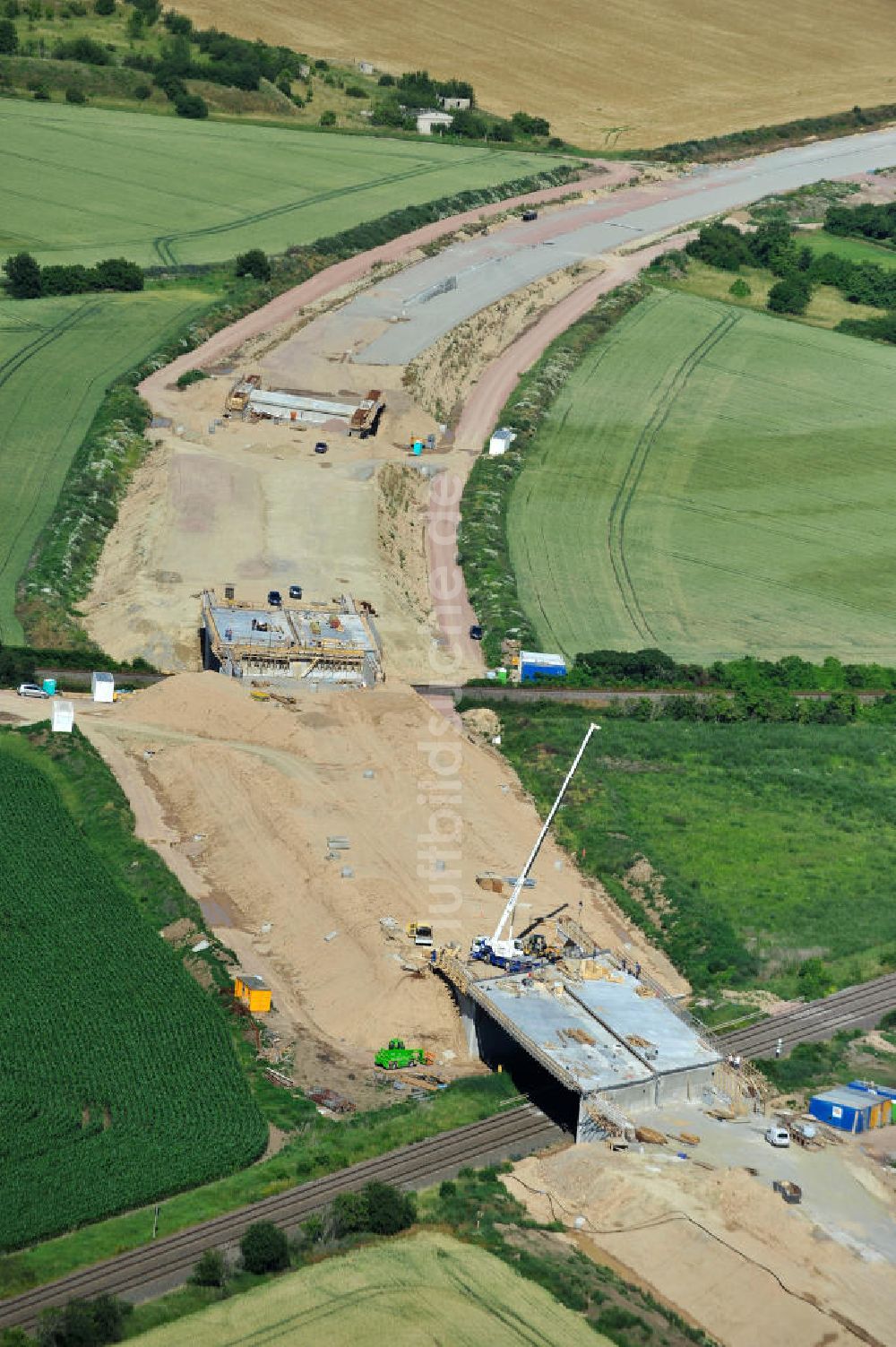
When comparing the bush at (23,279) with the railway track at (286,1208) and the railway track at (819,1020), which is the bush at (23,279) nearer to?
the railway track at (819,1020)

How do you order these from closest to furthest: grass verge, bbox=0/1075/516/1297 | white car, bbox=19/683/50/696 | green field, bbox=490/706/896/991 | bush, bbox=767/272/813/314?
grass verge, bbox=0/1075/516/1297 < green field, bbox=490/706/896/991 < white car, bbox=19/683/50/696 < bush, bbox=767/272/813/314

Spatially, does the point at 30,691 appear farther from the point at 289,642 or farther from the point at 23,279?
the point at 23,279

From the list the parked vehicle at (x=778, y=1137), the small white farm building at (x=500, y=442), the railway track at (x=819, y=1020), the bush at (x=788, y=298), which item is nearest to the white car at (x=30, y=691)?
the railway track at (x=819, y=1020)

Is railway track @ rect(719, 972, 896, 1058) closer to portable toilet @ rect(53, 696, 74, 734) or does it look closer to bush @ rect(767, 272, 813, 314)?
portable toilet @ rect(53, 696, 74, 734)

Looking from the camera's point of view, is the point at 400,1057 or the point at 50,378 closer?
the point at 400,1057

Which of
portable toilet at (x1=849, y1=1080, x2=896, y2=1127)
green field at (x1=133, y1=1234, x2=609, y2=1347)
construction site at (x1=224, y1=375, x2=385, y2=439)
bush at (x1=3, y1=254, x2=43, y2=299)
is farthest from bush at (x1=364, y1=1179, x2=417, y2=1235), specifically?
bush at (x1=3, y1=254, x2=43, y2=299)

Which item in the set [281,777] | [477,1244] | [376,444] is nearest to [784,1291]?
[477,1244]

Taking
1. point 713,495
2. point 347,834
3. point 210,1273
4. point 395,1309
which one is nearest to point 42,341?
point 713,495
